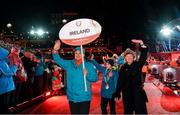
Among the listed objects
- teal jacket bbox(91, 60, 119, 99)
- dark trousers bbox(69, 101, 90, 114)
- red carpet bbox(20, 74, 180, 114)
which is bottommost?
red carpet bbox(20, 74, 180, 114)

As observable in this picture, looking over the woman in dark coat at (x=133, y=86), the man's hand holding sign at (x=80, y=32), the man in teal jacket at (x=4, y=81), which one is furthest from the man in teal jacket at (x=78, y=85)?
the man in teal jacket at (x=4, y=81)

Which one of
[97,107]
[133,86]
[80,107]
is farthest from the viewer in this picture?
[97,107]

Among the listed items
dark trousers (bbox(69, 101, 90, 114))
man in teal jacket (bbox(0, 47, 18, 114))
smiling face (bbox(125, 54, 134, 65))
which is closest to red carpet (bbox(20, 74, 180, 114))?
man in teal jacket (bbox(0, 47, 18, 114))

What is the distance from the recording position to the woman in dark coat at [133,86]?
6.81 metres

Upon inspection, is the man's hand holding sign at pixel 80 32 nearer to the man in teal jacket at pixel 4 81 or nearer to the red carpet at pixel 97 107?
the man in teal jacket at pixel 4 81

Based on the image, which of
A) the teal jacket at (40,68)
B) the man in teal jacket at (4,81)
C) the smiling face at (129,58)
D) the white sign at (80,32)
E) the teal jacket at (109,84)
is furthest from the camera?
the teal jacket at (40,68)

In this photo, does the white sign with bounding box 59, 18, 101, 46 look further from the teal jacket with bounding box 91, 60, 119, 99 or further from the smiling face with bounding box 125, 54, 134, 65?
the teal jacket with bounding box 91, 60, 119, 99

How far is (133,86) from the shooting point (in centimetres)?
686

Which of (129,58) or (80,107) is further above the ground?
(129,58)

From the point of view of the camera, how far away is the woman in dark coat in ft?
22.3

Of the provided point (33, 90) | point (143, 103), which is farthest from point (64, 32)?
point (33, 90)

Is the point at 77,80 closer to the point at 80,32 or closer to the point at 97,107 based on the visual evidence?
the point at 80,32

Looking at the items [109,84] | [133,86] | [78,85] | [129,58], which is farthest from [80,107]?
[109,84]

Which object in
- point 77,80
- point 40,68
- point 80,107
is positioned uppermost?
point 40,68
